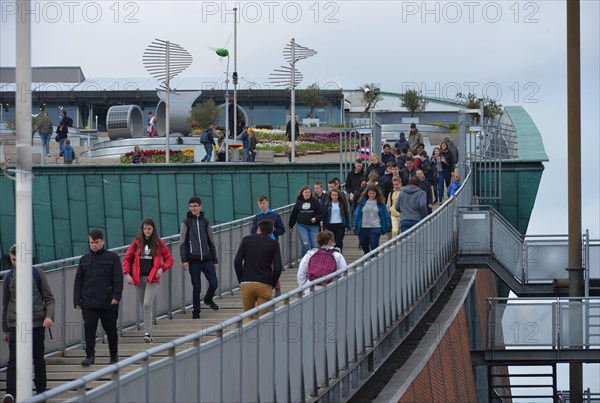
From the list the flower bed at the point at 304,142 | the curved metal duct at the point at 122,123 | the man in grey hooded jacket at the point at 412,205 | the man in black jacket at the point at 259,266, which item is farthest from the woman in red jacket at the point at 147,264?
the curved metal duct at the point at 122,123

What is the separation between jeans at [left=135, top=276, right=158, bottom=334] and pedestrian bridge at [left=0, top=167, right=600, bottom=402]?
31 cm

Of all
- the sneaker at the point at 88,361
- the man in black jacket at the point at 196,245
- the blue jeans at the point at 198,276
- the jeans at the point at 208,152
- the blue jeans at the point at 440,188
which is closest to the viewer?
the sneaker at the point at 88,361

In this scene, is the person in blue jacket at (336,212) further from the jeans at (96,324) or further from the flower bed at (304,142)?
the flower bed at (304,142)

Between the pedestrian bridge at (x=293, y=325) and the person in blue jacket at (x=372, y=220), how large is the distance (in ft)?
2.50

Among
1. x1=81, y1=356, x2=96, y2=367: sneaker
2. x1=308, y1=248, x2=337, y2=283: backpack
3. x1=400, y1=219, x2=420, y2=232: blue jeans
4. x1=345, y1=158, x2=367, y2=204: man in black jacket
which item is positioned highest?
x1=345, y1=158, x2=367, y2=204: man in black jacket

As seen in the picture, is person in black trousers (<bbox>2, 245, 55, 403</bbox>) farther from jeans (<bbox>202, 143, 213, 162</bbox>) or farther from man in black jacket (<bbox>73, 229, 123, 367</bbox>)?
jeans (<bbox>202, 143, 213, 162</bbox>)

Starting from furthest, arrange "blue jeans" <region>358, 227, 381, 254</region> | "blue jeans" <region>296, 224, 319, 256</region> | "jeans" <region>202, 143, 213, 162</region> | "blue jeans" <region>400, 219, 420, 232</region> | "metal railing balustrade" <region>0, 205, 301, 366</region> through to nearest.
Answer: "jeans" <region>202, 143, 213, 162</region>, "blue jeans" <region>400, 219, 420, 232</region>, "blue jeans" <region>296, 224, 319, 256</region>, "blue jeans" <region>358, 227, 381, 254</region>, "metal railing balustrade" <region>0, 205, 301, 366</region>

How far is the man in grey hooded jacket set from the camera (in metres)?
23.9

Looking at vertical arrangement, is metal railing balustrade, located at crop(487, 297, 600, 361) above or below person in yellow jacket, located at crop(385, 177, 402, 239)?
below

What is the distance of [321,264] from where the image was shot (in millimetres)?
15797

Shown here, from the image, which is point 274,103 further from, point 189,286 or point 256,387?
point 256,387

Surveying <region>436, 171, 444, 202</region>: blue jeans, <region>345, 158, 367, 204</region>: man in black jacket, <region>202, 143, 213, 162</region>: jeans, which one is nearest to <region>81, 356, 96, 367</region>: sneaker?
<region>345, 158, 367, 204</region>: man in black jacket

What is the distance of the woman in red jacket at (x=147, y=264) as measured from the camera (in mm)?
17266

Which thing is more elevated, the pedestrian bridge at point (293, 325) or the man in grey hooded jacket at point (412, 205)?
the man in grey hooded jacket at point (412, 205)
